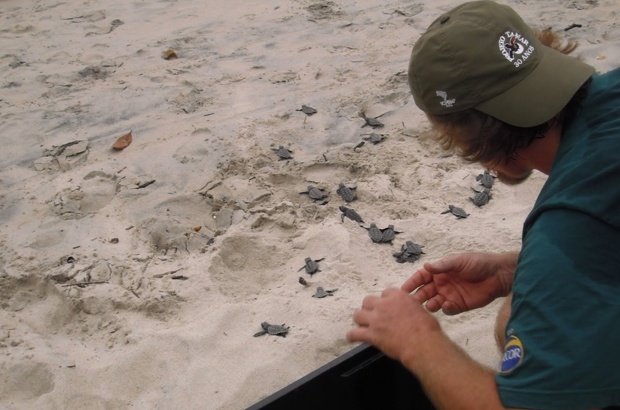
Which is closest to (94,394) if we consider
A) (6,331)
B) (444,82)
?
(6,331)

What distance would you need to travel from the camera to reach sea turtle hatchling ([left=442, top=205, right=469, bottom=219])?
98.1 inches

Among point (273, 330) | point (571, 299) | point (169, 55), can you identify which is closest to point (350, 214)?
point (273, 330)

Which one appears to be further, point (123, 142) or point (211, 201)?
point (123, 142)

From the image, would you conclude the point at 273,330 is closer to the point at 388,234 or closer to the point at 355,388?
the point at 355,388

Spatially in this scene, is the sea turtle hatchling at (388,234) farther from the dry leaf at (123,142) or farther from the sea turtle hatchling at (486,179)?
the dry leaf at (123,142)

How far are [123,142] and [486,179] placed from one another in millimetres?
1714

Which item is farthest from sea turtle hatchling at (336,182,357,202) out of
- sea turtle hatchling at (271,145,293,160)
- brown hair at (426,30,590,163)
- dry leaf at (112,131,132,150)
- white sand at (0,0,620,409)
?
brown hair at (426,30,590,163)

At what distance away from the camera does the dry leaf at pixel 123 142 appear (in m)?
3.10

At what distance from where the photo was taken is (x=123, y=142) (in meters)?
3.12

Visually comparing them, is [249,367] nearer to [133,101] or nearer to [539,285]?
[539,285]

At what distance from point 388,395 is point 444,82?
3.05 ft

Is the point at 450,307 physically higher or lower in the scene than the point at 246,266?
higher

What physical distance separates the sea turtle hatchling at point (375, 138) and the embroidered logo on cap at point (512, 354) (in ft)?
6.34

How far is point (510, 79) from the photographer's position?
130 centimetres
